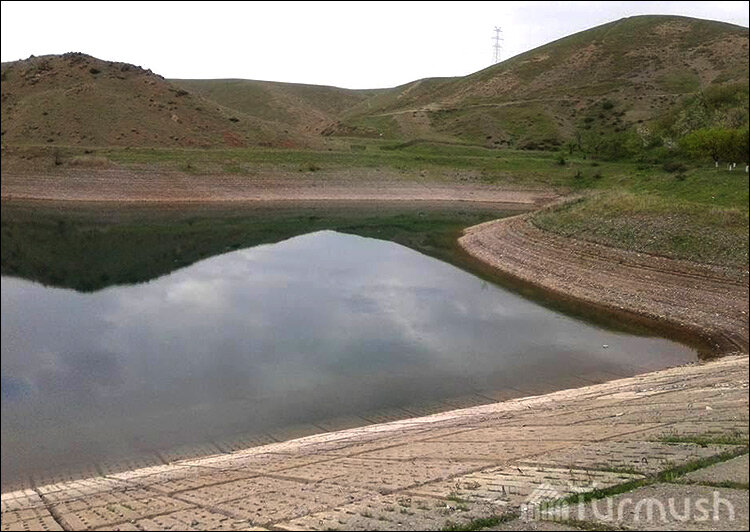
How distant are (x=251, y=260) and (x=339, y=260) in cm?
338

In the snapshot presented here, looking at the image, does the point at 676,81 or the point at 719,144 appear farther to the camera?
the point at 676,81

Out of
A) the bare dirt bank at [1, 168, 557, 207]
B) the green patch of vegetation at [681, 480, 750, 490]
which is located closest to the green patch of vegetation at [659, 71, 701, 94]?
the bare dirt bank at [1, 168, 557, 207]

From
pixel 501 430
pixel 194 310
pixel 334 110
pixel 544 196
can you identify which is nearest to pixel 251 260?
pixel 194 310

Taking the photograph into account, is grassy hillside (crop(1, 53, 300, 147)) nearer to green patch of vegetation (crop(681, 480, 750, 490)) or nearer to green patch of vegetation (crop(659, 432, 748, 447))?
green patch of vegetation (crop(659, 432, 748, 447))

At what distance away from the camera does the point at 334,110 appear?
105500 mm

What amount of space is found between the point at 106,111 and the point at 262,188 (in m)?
9.84

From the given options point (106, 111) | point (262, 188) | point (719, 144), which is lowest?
point (262, 188)

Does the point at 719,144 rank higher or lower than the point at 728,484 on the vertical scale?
higher

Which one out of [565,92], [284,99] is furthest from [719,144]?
[284,99]

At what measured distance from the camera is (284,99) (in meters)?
94.1

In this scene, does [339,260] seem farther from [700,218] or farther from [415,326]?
[700,218]

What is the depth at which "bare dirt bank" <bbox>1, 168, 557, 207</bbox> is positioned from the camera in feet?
98.2

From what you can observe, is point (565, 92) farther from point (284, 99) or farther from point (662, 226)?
point (662, 226)

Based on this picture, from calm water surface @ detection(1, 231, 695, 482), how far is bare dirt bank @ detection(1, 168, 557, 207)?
10905mm
